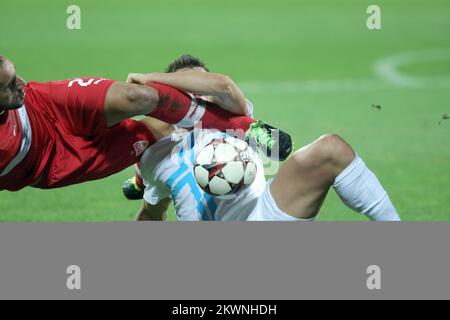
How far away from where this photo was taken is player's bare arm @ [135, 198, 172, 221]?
6.12m

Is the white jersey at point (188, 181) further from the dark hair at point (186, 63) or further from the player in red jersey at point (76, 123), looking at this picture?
the dark hair at point (186, 63)

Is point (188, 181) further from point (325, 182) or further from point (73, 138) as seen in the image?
point (325, 182)

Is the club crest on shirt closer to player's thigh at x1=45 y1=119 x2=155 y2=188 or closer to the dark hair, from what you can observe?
player's thigh at x1=45 y1=119 x2=155 y2=188

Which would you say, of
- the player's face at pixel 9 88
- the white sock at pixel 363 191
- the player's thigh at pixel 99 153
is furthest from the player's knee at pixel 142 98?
the white sock at pixel 363 191

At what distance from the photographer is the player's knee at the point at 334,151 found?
457 cm

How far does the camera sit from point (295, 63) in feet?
51.6

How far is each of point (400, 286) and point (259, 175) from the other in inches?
52.5

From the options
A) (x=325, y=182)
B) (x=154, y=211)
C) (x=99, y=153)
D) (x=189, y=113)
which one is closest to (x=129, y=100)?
(x=189, y=113)

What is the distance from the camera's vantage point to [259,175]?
17.3 feet

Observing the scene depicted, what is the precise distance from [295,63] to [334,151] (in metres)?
11.3

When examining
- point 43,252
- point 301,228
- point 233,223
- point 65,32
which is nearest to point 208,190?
point 233,223

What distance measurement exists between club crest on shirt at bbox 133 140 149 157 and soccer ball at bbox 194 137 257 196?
0.54 metres

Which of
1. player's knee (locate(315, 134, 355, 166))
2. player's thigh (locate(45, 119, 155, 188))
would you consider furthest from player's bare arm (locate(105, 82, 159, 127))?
player's knee (locate(315, 134, 355, 166))

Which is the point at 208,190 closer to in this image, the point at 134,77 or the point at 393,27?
the point at 134,77
